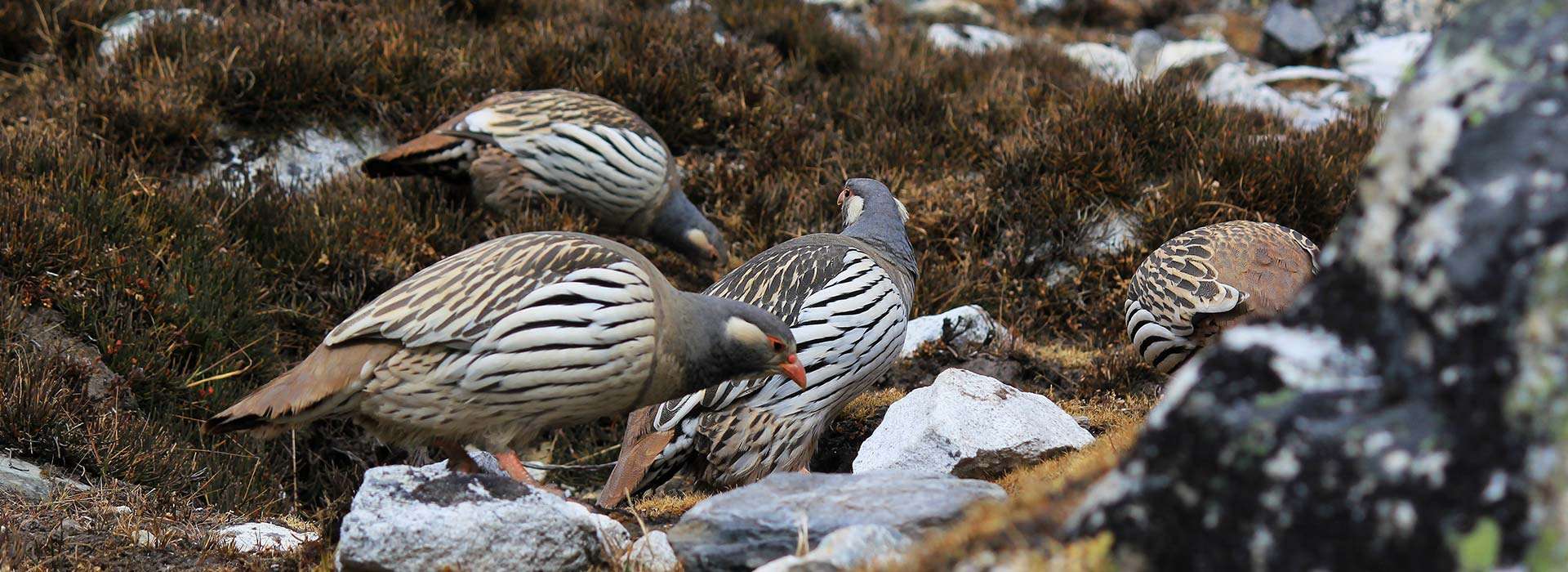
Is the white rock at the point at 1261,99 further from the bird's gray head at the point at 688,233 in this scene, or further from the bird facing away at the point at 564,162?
the bird facing away at the point at 564,162

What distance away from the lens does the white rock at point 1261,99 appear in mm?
11055

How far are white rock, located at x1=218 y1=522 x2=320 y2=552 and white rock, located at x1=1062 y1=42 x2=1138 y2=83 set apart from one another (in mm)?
8994

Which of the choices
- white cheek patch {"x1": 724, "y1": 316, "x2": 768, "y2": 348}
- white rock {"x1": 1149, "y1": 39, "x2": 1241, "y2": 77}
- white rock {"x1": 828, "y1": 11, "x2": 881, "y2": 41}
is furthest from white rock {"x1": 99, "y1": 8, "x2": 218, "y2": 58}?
white rock {"x1": 1149, "y1": 39, "x2": 1241, "y2": 77}

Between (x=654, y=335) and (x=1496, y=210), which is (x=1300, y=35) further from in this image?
(x=1496, y=210)

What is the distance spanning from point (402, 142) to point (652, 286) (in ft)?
16.8

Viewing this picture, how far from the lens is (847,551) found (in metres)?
3.09

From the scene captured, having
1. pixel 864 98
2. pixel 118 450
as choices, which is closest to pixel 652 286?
pixel 118 450

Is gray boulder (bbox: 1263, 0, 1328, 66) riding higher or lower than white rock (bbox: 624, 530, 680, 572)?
lower

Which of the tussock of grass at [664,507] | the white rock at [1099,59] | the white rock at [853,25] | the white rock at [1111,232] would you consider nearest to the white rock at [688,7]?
the white rock at [853,25]

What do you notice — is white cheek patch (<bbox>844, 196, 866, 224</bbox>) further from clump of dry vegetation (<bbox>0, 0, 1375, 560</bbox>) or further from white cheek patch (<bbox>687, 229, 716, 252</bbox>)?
white cheek patch (<bbox>687, 229, 716, 252</bbox>)

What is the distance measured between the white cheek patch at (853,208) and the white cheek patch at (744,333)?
2.19 meters

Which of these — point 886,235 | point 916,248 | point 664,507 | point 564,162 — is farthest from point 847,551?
point 916,248

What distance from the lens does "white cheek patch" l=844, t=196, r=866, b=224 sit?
703 centimetres

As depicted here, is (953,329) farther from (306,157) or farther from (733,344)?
(306,157)
